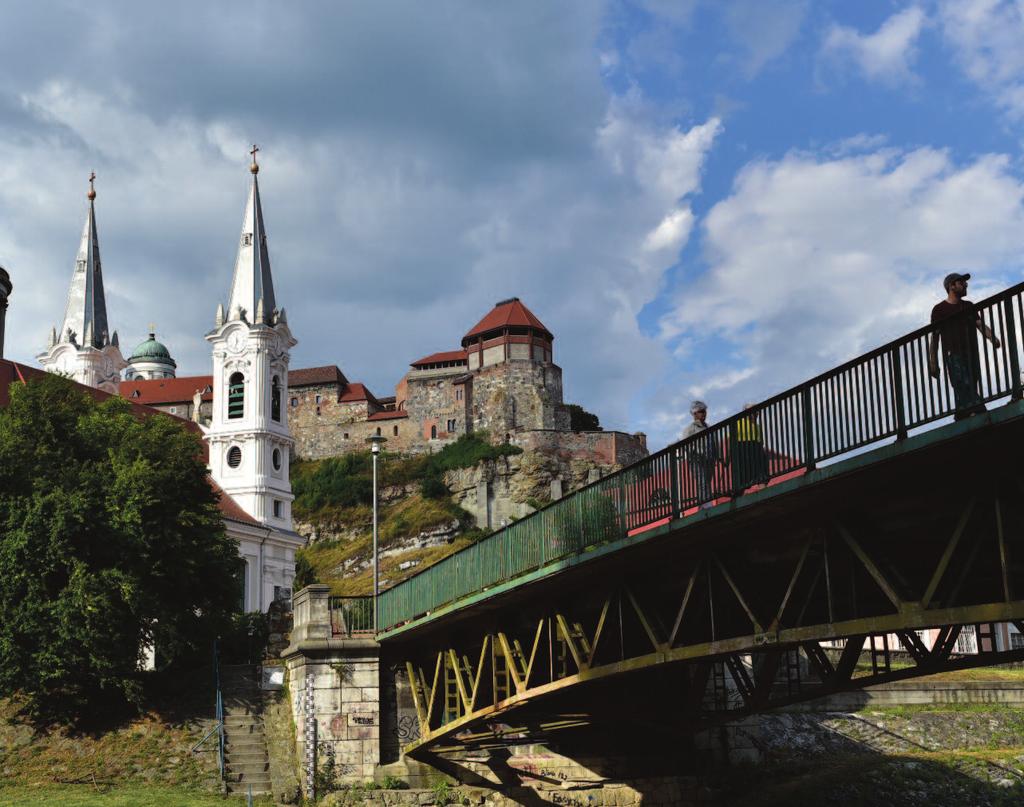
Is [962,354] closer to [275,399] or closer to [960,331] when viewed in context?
[960,331]

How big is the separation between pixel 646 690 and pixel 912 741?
17.9 metres

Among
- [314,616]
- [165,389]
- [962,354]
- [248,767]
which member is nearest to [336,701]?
[314,616]

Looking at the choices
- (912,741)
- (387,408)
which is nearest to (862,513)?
(912,741)

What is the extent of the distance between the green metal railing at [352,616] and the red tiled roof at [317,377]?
9710 centimetres

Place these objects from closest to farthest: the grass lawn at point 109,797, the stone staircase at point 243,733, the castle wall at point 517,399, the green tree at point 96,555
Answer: the grass lawn at point 109,797
the stone staircase at point 243,733
the green tree at point 96,555
the castle wall at point 517,399

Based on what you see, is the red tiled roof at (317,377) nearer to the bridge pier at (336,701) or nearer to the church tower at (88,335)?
the church tower at (88,335)

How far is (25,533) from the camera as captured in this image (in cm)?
2930

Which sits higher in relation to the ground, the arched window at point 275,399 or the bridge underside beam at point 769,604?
the arched window at point 275,399

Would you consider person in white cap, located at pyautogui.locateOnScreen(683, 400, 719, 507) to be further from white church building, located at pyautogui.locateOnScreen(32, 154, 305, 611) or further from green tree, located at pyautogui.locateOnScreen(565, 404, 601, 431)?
green tree, located at pyautogui.locateOnScreen(565, 404, 601, 431)

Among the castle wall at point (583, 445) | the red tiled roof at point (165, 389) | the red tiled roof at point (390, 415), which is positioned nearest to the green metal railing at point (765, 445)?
the castle wall at point (583, 445)

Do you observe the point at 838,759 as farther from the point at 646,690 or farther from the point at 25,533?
the point at 25,533

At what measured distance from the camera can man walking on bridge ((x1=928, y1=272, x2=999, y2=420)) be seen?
35.8 ft

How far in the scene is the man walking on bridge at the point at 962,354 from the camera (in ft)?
35.8

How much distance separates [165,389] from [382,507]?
3264cm
